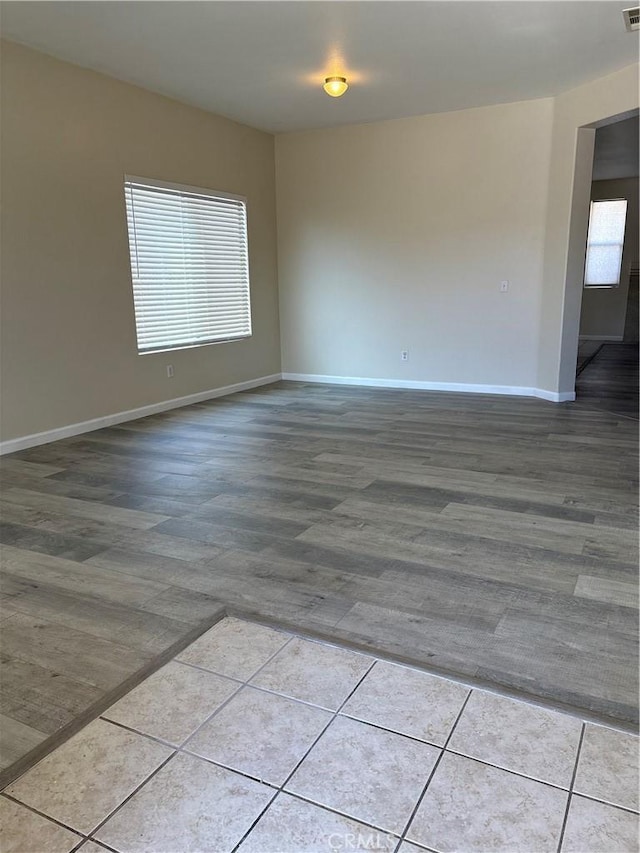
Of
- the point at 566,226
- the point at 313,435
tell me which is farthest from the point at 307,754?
the point at 566,226

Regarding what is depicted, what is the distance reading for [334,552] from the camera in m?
2.76

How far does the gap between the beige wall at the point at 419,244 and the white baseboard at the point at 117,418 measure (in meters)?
1.14

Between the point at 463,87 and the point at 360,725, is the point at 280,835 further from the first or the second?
the point at 463,87

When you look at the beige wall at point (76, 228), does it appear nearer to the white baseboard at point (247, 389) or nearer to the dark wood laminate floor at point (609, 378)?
the white baseboard at point (247, 389)

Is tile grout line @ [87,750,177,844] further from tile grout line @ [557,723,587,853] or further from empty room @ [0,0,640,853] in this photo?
tile grout line @ [557,723,587,853]

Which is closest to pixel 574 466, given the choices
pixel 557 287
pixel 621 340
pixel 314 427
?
pixel 314 427

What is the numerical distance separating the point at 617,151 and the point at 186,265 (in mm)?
5990

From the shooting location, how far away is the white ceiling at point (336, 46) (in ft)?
11.9

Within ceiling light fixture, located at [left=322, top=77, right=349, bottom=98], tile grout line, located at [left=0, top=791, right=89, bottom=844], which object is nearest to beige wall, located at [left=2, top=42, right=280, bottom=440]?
ceiling light fixture, located at [left=322, top=77, right=349, bottom=98]

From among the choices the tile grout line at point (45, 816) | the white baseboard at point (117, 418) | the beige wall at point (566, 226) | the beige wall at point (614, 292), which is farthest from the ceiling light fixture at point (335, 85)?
the beige wall at point (614, 292)

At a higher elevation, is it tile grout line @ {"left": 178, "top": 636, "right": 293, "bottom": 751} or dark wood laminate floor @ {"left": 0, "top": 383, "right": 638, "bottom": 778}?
dark wood laminate floor @ {"left": 0, "top": 383, "right": 638, "bottom": 778}

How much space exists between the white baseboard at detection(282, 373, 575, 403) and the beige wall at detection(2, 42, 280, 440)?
5.95 ft

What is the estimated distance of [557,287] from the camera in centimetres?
582

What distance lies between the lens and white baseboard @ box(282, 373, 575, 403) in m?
6.08
